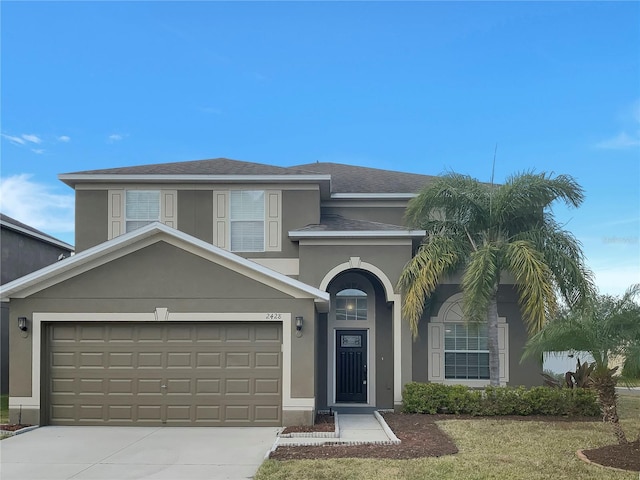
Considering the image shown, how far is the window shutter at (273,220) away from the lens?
1587 cm

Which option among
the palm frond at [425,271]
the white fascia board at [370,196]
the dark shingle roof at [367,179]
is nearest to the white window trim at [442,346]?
the palm frond at [425,271]

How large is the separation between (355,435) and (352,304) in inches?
219

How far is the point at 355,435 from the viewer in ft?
37.5

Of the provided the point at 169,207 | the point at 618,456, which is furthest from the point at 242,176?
the point at 618,456

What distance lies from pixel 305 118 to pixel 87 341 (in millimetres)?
15004

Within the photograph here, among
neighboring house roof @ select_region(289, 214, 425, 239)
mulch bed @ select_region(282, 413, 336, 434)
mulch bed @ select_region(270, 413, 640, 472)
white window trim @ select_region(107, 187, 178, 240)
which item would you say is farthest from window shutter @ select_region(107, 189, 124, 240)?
mulch bed @ select_region(270, 413, 640, 472)

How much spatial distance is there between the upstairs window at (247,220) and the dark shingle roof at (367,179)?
7.77 ft

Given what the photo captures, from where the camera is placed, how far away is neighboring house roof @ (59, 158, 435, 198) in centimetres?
1591

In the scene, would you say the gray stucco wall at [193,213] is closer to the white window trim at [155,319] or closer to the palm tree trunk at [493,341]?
the white window trim at [155,319]

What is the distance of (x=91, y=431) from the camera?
11.8 meters

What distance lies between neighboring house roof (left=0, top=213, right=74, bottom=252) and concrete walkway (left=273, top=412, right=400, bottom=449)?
43.2 feet

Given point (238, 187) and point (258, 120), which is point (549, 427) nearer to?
point (238, 187)

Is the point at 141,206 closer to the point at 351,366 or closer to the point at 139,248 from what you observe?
the point at 139,248

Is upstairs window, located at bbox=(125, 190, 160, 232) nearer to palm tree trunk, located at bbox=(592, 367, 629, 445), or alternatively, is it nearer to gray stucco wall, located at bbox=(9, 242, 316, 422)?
gray stucco wall, located at bbox=(9, 242, 316, 422)
